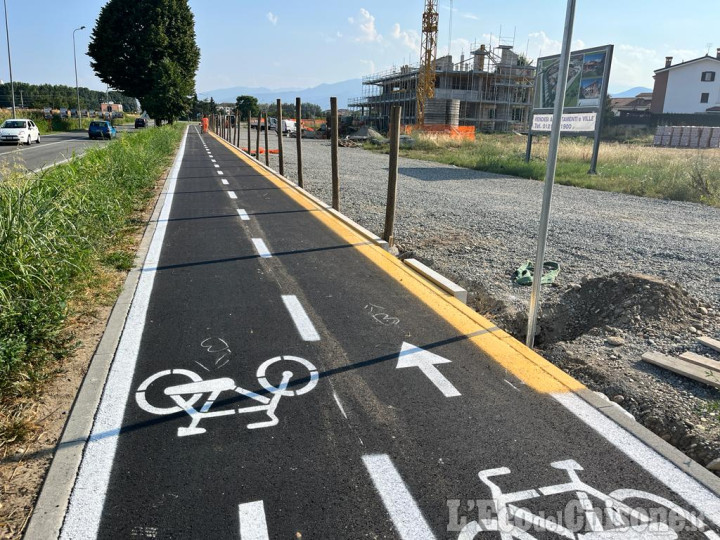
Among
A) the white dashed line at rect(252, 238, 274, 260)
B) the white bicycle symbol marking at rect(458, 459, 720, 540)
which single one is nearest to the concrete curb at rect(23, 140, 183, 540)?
the white bicycle symbol marking at rect(458, 459, 720, 540)

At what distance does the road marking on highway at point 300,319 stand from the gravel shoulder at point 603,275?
189cm

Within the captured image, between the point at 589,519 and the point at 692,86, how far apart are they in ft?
287

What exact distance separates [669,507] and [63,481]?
3089 mm

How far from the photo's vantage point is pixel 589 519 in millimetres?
2576

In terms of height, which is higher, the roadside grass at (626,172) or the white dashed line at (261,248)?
the roadside grass at (626,172)

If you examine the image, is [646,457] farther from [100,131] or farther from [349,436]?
[100,131]

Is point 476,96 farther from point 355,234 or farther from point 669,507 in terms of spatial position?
point 669,507

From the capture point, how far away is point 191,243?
319 inches

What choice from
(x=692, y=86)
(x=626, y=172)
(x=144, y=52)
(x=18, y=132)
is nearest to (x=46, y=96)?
(x=144, y=52)

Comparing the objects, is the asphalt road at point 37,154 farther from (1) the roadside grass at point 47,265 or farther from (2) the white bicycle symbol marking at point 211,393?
(2) the white bicycle symbol marking at point 211,393

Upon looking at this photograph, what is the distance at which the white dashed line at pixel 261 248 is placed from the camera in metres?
7.42

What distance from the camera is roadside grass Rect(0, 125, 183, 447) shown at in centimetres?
368

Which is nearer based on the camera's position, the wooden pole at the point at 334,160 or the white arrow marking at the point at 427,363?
the white arrow marking at the point at 427,363

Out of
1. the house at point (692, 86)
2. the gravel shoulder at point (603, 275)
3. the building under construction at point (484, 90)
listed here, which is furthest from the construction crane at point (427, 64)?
the gravel shoulder at point (603, 275)
